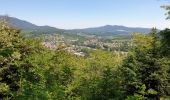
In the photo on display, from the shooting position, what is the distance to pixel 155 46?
40.2m

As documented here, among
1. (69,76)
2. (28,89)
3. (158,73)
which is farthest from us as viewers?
(69,76)

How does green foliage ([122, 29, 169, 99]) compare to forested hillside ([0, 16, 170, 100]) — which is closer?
forested hillside ([0, 16, 170, 100])

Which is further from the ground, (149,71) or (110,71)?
(149,71)

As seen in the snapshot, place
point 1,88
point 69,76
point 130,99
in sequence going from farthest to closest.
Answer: point 69,76
point 1,88
point 130,99

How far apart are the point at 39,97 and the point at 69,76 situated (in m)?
21.4

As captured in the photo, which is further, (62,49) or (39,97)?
(62,49)

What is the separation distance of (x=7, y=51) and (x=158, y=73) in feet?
58.9

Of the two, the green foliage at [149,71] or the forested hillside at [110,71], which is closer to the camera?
the forested hillside at [110,71]

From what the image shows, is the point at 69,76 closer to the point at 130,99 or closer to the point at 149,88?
the point at 149,88

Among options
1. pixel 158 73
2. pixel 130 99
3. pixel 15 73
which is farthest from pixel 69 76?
pixel 130 99

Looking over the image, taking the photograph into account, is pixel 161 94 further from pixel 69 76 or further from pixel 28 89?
pixel 28 89

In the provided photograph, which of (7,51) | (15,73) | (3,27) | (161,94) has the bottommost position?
(161,94)

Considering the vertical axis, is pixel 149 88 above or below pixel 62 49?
below

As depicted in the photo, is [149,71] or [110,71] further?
[110,71]
